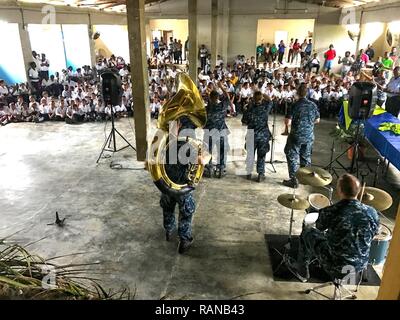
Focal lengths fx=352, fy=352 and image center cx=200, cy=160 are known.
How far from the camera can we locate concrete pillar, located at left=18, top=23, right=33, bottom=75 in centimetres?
1238

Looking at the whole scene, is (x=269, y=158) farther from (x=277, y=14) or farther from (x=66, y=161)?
(x=277, y=14)

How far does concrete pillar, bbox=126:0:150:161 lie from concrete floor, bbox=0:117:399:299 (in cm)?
72

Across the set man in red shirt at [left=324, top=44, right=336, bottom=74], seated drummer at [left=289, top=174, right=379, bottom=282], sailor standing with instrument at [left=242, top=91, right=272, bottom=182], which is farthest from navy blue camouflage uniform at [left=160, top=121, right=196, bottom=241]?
man in red shirt at [left=324, top=44, right=336, bottom=74]

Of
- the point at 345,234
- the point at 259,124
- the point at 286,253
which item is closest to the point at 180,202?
the point at 286,253

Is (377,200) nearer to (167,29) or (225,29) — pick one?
(225,29)

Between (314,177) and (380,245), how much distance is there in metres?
1.07

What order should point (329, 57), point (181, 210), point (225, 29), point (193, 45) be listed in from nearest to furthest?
point (181, 210) → point (193, 45) → point (329, 57) → point (225, 29)

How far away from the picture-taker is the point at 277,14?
752 inches

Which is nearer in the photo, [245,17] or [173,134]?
[173,134]

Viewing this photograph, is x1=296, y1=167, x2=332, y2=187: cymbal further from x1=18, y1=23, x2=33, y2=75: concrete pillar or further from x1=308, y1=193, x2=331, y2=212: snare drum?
x1=18, y1=23, x2=33, y2=75: concrete pillar

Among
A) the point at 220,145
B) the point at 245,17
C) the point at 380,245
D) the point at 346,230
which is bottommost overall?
the point at 380,245

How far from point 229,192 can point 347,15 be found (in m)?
15.5

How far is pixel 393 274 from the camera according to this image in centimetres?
212

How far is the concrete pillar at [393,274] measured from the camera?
206cm
